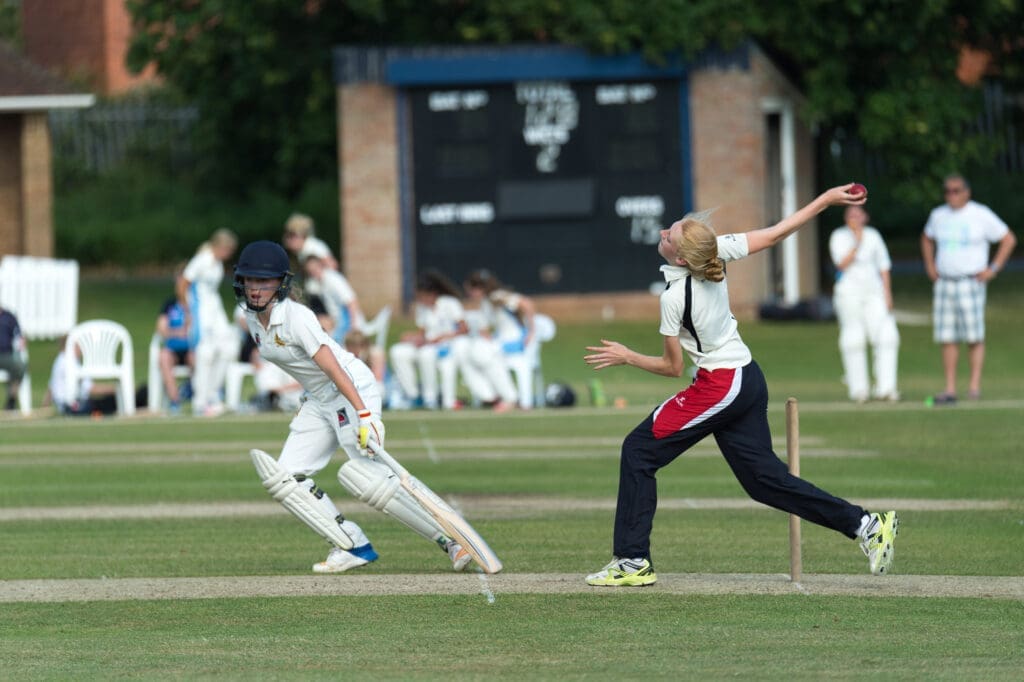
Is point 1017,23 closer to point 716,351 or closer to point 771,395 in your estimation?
point 771,395

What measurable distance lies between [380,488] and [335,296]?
9.70 m

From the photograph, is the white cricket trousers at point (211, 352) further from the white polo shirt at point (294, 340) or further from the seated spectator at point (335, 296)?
the white polo shirt at point (294, 340)

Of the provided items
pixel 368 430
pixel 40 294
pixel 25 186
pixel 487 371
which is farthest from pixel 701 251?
pixel 25 186

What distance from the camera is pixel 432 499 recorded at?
9.09 m

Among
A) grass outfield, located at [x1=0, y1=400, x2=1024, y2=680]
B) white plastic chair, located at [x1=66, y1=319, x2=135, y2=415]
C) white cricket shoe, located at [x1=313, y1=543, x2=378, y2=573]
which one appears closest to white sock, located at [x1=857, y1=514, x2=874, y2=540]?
grass outfield, located at [x1=0, y1=400, x2=1024, y2=680]

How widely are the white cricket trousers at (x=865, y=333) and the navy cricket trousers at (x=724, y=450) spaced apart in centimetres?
942

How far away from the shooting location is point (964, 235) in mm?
17422

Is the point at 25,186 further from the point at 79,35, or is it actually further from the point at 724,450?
the point at 724,450

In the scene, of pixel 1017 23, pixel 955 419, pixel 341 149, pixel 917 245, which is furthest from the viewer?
pixel 917 245

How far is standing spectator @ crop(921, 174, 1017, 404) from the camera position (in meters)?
17.5

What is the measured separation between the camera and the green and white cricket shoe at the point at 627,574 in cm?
857

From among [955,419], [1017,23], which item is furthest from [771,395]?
[1017,23]

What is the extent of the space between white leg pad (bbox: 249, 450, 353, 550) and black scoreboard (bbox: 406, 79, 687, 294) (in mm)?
18542

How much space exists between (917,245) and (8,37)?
77.0 ft
